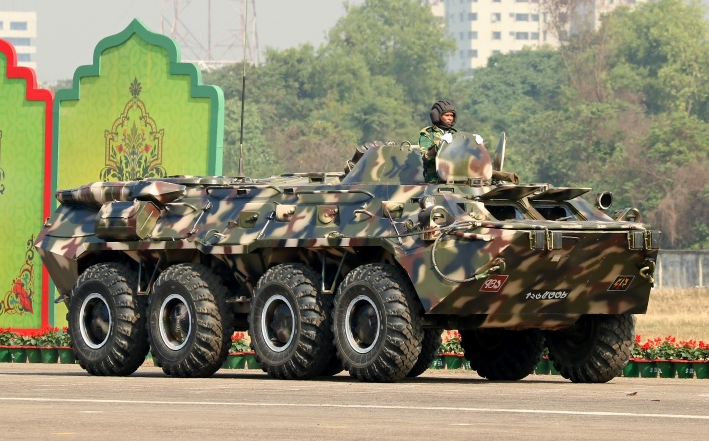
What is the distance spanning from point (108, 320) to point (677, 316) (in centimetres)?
2853

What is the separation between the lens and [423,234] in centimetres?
1988

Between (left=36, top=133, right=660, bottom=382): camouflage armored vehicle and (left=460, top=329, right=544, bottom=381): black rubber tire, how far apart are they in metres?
0.02

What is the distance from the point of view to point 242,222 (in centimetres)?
2198

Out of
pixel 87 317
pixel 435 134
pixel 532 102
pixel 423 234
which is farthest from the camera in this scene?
pixel 532 102

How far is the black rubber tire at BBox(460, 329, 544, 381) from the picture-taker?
22344 mm

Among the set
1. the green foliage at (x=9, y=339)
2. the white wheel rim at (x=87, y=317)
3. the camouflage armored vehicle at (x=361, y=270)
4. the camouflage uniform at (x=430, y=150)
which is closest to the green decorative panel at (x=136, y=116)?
the green foliage at (x=9, y=339)

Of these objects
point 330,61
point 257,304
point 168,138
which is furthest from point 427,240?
point 330,61

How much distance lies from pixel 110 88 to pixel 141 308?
37.4 ft

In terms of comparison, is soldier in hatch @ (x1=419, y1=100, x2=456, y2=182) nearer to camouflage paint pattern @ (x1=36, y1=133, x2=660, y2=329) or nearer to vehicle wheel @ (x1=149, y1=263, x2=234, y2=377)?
camouflage paint pattern @ (x1=36, y1=133, x2=660, y2=329)

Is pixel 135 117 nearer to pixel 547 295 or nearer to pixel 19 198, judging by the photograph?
pixel 19 198

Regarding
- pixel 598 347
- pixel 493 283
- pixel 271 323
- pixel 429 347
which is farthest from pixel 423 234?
pixel 429 347

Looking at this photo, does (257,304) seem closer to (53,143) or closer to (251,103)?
(53,143)

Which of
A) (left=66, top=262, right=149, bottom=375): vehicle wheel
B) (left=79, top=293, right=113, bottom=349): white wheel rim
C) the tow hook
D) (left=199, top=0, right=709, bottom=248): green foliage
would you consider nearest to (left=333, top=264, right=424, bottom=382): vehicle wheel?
the tow hook

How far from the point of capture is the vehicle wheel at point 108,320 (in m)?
22.8
